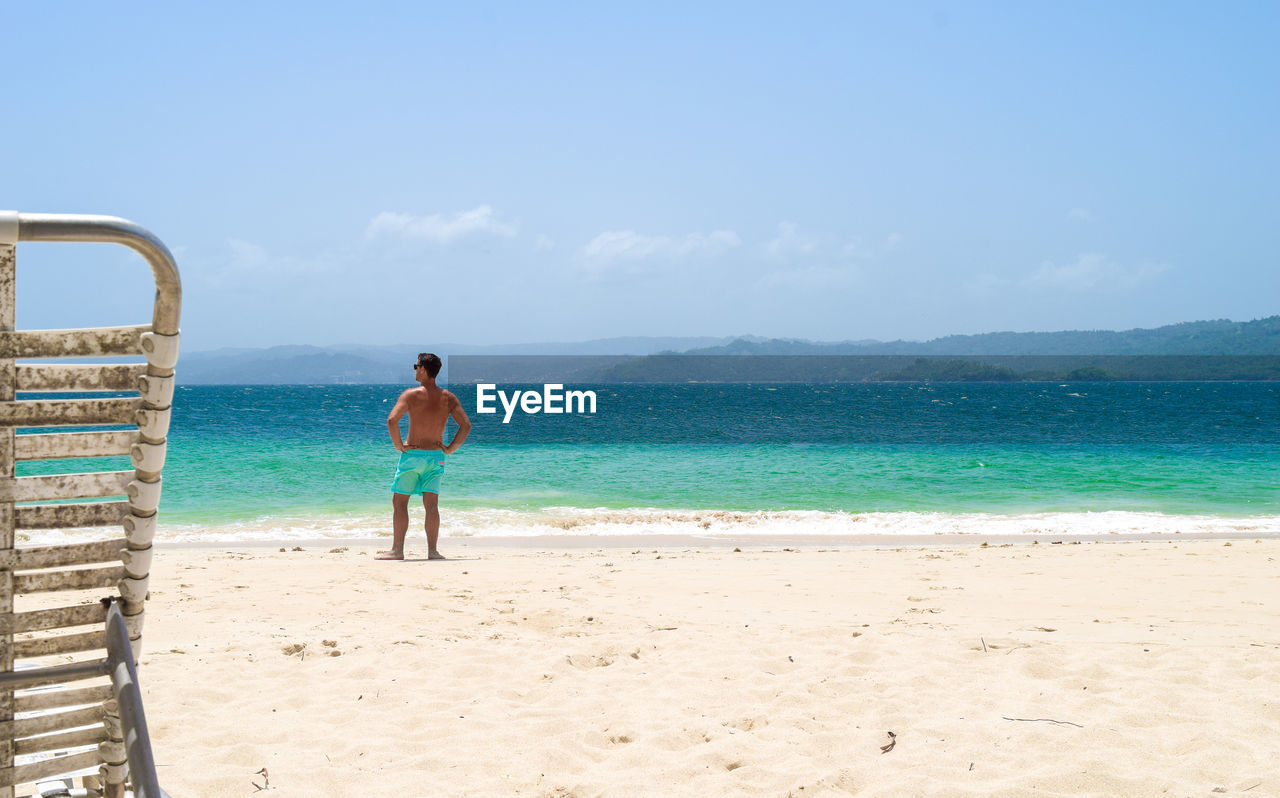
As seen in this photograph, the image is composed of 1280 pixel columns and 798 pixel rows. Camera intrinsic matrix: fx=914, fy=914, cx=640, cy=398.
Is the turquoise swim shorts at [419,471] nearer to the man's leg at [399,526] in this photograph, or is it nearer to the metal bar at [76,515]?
the man's leg at [399,526]

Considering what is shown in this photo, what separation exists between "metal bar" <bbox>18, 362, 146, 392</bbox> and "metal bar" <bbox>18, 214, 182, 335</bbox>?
4.7 inches

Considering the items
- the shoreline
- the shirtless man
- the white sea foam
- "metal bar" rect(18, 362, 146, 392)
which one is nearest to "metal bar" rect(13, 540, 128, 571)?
"metal bar" rect(18, 362, 146, 392)

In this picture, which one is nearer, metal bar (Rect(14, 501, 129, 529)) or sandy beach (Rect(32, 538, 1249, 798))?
metal bar (Rect(14, 501, 129, 529))

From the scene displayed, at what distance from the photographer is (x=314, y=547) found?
9750mm

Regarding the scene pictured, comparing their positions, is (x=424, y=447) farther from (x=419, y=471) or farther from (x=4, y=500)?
(x=4, y=500)

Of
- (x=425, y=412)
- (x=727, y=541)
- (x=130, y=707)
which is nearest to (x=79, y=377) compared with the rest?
(x=130, y=707)

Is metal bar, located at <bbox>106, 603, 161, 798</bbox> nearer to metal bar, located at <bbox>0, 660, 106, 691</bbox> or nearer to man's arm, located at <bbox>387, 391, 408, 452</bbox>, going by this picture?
metal bar, located at <bbox>0, 660, 106, 691</bbox>

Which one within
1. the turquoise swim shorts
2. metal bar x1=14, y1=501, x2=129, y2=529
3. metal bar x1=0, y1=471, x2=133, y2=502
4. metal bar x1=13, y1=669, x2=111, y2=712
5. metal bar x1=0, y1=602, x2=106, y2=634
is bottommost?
the turquoise swim shorts

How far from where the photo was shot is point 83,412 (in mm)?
1664

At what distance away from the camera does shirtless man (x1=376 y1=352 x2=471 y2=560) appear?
26.7 feet

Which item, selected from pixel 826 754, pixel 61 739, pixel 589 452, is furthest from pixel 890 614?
pixel 589 452

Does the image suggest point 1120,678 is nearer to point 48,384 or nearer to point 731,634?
point 731,634

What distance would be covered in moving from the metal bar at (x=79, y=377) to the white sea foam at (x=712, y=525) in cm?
952

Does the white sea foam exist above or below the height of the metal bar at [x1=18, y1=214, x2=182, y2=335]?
below
